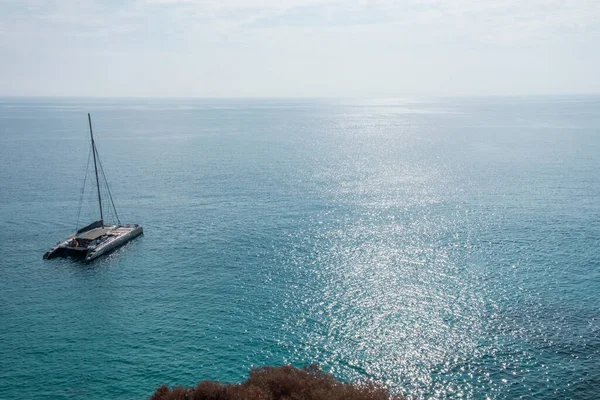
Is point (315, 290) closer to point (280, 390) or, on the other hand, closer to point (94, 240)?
point (280, 390)

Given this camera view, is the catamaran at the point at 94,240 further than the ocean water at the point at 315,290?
Yes

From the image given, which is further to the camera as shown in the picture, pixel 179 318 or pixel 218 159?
pixel 218 159

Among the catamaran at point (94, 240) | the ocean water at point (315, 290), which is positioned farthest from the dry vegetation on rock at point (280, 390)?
the catamaran at point (94, 240)

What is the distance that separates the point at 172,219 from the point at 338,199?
4373 cm

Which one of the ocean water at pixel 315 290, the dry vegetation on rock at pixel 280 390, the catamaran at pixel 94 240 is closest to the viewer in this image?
the dry vegetation on rock at pixel 280 390

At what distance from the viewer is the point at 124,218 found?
121000 millimetres

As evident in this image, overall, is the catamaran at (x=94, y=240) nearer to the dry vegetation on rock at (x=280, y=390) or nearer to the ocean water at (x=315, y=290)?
the ocean water at (x=315, y=290)

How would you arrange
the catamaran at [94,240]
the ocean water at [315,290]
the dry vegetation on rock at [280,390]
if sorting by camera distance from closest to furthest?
the dry vegetation on rock at [280,390]
the ocean water at [315,290]
the catamaran at [94,240]

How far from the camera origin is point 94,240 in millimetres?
102875

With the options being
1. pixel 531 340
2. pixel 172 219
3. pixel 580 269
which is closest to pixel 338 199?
pixel 172 219

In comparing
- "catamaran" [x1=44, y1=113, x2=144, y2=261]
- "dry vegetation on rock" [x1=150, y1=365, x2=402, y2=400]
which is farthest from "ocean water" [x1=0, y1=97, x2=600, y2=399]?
"dry vegetation on rock" [x1=150, y1=365, x2=402, y2=400]

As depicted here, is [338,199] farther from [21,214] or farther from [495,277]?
[21,214]

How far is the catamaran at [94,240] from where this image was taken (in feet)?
323

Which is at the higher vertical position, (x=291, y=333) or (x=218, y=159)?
(x=218, y=159)
